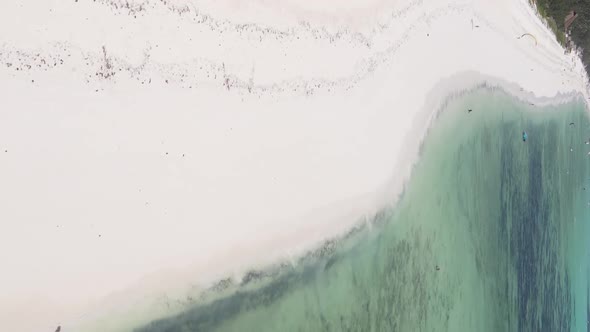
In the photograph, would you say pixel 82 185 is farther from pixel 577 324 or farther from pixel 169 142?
pixel 577 324

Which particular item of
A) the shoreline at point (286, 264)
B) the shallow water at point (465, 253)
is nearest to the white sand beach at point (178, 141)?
the shoreline at point (286, 264)

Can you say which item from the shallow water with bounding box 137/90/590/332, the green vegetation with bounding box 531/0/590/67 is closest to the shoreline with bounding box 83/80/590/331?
the shallow water with bounding box 137/90/590/332

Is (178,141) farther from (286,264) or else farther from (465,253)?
(465,253)

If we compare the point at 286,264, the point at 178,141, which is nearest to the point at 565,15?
the point at 286,264

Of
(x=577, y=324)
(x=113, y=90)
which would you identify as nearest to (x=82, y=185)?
(x=113, y=90)

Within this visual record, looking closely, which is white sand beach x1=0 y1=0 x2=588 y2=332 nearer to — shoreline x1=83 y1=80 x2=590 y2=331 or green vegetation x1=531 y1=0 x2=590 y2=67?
shoreline x1=83 y1=80 x2=590 y2=331
